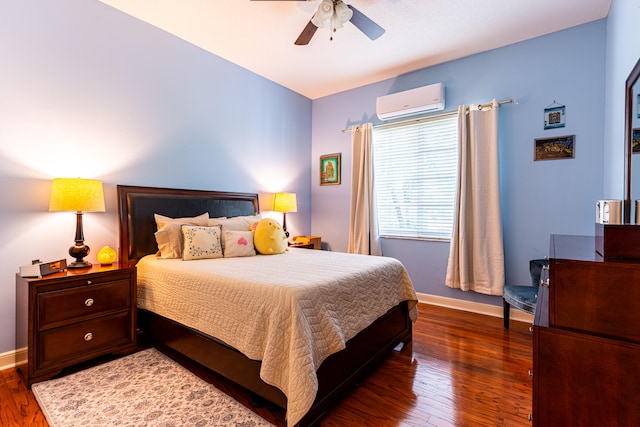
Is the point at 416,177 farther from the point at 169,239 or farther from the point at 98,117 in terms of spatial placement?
the point at 98,117

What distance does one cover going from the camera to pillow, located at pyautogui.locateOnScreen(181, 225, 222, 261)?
2580mm

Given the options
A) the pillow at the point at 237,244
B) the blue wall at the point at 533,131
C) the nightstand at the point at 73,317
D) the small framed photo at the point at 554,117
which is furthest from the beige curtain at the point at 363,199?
the nightstand at the point at 73,317

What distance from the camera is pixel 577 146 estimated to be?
9.30 ft

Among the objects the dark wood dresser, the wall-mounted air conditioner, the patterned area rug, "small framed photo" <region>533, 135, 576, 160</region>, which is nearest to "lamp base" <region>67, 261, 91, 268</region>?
the patterned area rug

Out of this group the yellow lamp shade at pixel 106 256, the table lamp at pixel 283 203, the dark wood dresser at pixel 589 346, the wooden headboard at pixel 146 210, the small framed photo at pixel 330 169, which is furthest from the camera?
the small framed photo at pixel 330 169

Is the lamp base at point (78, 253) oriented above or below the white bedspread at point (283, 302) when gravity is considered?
above

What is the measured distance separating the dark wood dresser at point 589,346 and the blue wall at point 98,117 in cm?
315

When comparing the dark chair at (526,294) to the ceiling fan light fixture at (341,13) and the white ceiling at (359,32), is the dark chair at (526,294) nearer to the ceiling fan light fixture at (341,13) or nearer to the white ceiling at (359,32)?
the white ceiling at (359,32)

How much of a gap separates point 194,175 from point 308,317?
2.38 m

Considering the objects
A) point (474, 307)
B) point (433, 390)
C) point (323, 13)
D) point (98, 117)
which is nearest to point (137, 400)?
point (433, 390)

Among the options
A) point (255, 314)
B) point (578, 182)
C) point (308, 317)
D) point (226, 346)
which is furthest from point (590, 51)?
point (226, 346)

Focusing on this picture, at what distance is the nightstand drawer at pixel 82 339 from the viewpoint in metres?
1.99

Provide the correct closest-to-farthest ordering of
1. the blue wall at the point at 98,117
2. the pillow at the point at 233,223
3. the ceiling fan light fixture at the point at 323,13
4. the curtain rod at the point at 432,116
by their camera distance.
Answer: the ceiling fan light fixture at the point at 323,13, the blue wall at the point at 98,117, the pillow at the point at 233,223, the curtain rod at the point at 432,116

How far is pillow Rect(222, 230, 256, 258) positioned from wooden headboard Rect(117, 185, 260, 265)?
56 cm
